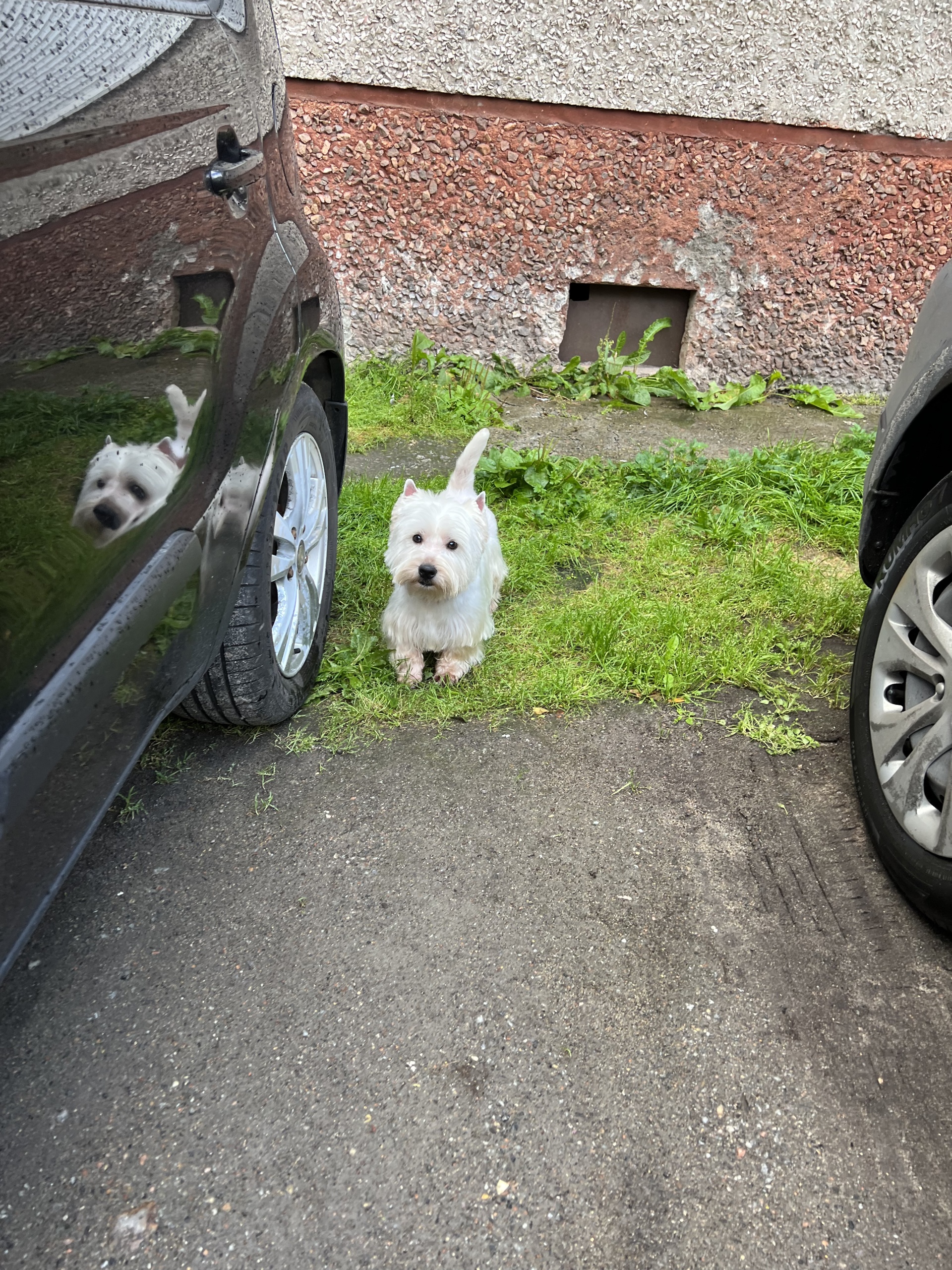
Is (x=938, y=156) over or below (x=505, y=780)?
over

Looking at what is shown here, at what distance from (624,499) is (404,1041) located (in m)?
3.18

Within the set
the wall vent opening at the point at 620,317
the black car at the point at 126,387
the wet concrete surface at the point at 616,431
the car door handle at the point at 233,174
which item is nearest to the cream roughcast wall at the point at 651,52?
the wall vent opening at the point at 620,317

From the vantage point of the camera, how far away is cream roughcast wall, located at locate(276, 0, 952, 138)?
4.88m

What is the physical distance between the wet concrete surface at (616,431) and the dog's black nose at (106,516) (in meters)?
3.16

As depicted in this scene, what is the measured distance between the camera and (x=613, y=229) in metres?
5.40

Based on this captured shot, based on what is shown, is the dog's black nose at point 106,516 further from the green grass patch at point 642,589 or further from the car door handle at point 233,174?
the green grass patch at point 642,589

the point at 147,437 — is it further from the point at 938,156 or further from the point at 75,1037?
the point at 938,156

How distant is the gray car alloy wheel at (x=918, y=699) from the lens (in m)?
2.04

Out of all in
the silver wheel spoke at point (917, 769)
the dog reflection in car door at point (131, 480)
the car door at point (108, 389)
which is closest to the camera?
the car door at point (108, 389)

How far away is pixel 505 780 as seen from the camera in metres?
2.68

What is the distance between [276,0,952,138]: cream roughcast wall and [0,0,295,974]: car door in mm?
3397

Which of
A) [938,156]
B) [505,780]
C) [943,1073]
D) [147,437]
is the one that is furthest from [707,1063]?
[938,156]

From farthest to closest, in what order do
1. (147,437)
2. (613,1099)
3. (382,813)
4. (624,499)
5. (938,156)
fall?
(938,156) → (624,499) → (382,813) → (613,1099) → (147,437)

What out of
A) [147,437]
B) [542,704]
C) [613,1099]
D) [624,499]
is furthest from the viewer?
[624,499]
